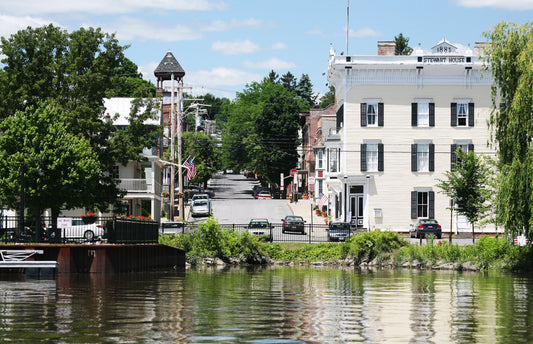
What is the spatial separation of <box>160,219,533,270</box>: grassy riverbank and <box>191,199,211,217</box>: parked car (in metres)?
32.3

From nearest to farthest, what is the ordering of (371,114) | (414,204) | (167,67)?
(414,204) < (371,114) < (167,67)

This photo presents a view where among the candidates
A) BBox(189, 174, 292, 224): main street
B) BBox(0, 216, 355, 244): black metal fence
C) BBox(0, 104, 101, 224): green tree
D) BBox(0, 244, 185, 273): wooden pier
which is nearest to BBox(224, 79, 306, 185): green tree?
BBox(189, 174, 292, 224): main street

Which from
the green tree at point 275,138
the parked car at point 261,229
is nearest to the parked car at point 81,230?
the parked car at point 261,229

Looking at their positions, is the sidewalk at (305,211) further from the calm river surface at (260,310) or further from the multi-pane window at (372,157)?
the calm river surface at (260,310)

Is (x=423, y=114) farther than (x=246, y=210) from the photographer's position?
No

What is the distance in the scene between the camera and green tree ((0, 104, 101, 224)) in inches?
1969

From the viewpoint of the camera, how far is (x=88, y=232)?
47.3 m

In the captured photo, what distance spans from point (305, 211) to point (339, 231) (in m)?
30.9

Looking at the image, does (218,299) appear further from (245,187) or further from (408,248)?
(245,187)

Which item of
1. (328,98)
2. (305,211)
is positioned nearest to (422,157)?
(305,211)

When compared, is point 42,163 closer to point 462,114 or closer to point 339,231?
point 339,231

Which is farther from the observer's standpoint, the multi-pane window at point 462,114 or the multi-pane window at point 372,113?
the multi-pane window at point 372,113

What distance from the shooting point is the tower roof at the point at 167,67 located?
95375mm

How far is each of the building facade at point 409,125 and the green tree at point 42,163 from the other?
25.7 m
